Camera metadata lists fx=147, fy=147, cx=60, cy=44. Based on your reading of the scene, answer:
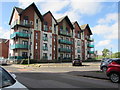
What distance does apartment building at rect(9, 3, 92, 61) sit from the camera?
1524 inches

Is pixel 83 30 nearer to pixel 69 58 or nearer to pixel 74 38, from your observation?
pixel 74 38

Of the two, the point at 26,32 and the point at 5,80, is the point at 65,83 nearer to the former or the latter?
the point at 5,80

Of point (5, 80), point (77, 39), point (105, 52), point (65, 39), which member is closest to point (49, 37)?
point (65, 39)

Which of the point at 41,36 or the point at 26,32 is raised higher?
the point at 26,32

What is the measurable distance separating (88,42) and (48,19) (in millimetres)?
23101

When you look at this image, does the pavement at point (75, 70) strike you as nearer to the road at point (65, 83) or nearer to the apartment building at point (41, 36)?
the road at point (65, 83)

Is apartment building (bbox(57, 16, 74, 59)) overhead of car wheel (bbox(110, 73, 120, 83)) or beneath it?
overhead

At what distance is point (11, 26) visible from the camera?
42719mm

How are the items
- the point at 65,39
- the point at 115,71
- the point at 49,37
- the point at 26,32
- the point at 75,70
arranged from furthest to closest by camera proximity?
1. the point at 65,39
2. the point at 49,37
3. the point at 26,32
4. the point at 75,70
5. the point at 115,71

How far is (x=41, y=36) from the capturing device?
141 feet

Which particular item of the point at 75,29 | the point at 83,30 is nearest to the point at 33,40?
the point at 75,29

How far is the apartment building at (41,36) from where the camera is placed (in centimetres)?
3872

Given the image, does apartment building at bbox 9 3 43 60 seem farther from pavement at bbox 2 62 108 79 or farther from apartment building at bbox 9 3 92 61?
pavement at bbox 2 62 108 79

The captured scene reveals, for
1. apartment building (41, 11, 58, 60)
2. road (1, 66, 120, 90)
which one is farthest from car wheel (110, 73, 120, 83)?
apartment building (41, 11, 58, 60)
